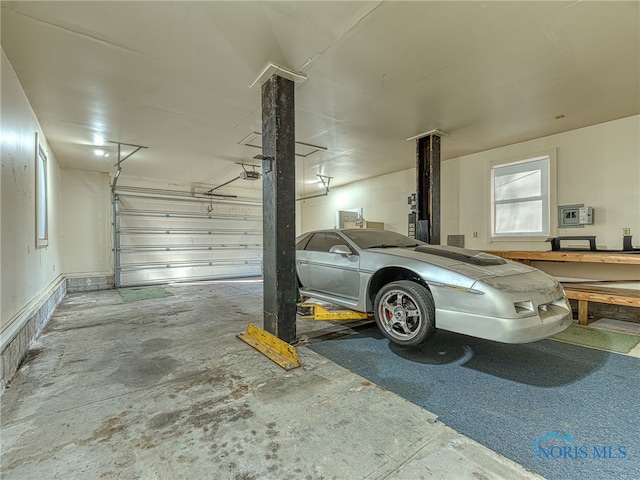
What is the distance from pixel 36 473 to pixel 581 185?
6.48 meters

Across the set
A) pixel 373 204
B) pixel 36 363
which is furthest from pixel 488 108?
pixel 36 363

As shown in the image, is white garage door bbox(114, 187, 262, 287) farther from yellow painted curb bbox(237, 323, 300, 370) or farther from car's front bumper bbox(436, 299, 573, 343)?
car's front bumper bbox(436, 299, 573, 343)

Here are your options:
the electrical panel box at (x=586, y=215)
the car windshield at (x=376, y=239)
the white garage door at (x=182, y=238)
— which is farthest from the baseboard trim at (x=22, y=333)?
the electrical panel box at (x=586, y=215)

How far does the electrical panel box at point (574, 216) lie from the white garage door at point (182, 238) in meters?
7.75

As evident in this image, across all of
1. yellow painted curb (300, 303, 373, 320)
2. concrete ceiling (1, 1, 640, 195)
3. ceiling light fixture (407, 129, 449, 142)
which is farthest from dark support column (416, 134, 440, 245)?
yellow painted curb (300, 303, 373, 320)

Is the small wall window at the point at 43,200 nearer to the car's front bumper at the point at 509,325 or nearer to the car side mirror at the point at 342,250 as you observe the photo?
the car side mirror at the point at 342,250

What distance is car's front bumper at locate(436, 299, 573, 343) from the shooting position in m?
2.03

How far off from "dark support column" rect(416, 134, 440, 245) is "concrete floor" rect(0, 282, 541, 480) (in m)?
3.03

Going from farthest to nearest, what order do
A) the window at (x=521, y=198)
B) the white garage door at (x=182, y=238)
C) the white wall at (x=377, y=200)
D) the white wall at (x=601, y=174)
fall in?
the white garage door at (x=182, y=238)
the white wall at (x=377, y=200)
the window at (x=521, y=198)
the white wall at (x=601, y=174)

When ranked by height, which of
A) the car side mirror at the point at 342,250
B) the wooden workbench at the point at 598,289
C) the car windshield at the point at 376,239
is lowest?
the wooden workbench at the point at 598,289

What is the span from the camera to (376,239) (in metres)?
3.50

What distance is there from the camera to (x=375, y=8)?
6.89ft

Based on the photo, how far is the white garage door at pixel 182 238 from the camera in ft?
24.2

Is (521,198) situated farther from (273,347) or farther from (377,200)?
(273,347)
